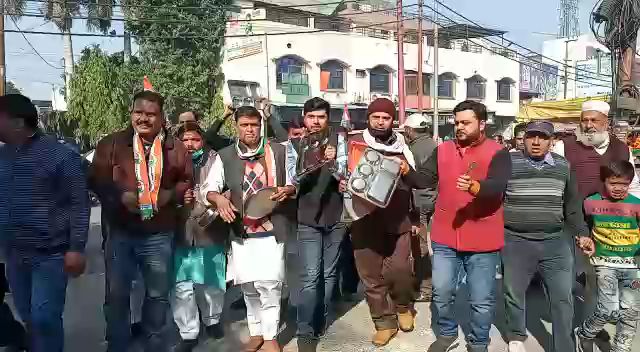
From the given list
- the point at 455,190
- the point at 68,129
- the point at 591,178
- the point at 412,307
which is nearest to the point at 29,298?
the point at 455,190

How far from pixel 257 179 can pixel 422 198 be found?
186 centimetres

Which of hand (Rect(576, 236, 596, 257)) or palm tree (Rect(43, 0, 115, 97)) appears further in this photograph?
palm tree (Rect(43, 0, 115, 97))

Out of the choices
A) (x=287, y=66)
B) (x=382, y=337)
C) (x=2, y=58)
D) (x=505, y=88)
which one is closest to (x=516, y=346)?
(x=382, y=337)

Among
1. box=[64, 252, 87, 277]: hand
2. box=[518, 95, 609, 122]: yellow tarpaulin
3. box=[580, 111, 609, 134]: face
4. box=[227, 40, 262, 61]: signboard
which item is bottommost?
box=[64, 252, 87, 277]: hand

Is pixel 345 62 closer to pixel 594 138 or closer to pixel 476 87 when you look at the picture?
pixel 476 87

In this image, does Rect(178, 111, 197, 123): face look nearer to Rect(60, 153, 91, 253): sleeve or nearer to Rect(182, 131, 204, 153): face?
Rect(182, 131, 204, 153): face

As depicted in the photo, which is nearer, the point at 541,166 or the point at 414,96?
the point at 541,166

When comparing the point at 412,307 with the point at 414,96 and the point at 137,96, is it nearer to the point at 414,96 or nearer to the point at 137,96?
the point at 137,96

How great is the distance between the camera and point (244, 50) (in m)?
29.3

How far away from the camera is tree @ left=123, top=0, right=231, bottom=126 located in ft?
90.3

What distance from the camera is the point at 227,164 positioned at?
413cm

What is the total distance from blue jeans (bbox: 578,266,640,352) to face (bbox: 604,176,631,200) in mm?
502

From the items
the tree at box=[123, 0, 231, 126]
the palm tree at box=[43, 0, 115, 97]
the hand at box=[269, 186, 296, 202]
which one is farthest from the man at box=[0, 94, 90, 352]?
the palm tree at box=[43, 0, 115, 97]

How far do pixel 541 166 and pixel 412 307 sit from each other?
6.91 ft
